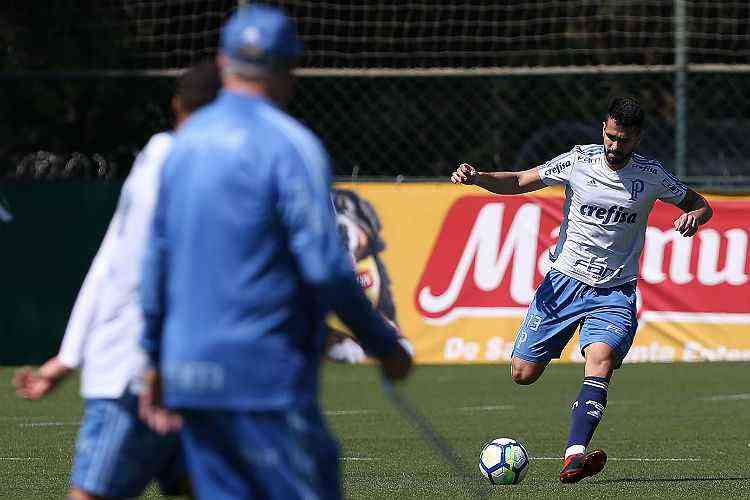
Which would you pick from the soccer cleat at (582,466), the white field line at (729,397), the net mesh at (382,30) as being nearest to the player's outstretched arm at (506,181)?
the soccer cleat at (582,466)

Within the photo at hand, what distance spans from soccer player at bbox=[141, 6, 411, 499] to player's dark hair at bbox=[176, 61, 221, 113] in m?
1.05

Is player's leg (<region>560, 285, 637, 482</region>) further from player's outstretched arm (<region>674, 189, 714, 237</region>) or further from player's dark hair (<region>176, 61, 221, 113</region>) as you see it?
player's dark hair (<region>176, 61, 221, 113</region>)

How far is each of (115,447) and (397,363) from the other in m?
1.35

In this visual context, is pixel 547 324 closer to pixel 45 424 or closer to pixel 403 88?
pixel 45 424

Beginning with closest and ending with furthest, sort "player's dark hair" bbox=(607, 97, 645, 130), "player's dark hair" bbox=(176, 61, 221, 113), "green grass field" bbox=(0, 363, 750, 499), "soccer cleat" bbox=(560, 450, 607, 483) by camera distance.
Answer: "player's dark hair" bbox=(176, 61, 221, 113) → "soccer cleat" bbox=(560, 450, 607, 483) → "green grass field" bbox=(0, 363, 750, 499) → "player's dark hair" bbox=(607, 97, 645, 130)

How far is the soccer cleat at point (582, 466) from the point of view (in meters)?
8.48

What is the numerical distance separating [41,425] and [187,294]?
26.5ft

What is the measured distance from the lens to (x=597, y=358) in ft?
30.4

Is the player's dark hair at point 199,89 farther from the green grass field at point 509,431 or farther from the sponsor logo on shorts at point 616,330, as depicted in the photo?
the sponsor logo on shorts at point 616,330

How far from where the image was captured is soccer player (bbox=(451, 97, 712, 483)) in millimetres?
9422

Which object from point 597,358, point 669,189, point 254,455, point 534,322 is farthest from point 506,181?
point 254,455

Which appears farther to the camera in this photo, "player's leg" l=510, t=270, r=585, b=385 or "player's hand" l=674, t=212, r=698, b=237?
"player's leg" l=510, t=270, r=585, b=385

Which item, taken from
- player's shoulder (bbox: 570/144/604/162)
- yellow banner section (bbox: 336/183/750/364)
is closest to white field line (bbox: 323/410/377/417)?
yellow banner section (bbox: 336/183/750/364)

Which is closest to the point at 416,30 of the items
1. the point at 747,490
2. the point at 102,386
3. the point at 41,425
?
the point at 41,425
